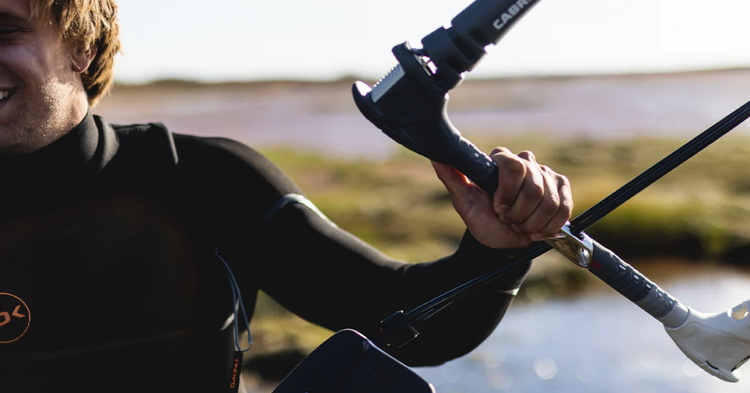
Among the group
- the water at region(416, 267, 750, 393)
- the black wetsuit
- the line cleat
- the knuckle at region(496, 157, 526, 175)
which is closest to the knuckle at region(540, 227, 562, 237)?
the knuckle at region(496, 157, 526, 175)

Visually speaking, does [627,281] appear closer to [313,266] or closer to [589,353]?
[313,266]

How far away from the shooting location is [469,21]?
4.34 feet

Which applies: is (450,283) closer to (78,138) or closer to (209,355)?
(209,355)

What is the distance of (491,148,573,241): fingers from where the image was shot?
1.52 m

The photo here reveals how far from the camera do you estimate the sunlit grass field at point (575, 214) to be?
1009cm

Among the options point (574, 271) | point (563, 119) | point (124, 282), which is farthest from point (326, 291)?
point (563, 119)

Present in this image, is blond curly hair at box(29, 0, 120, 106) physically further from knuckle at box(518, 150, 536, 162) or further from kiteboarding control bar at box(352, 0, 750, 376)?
knuckle at box(518, 150, 536, 162)

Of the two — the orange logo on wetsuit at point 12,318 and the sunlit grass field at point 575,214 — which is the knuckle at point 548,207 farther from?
the sunlit grass field at point 575,214

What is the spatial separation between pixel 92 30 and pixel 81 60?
0.10 meters

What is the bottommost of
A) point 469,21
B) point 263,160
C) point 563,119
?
point 563,119

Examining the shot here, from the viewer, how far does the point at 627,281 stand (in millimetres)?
1528

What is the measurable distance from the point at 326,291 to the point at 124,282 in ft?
2.02

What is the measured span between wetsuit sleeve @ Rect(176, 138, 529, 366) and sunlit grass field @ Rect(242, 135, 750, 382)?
475 cm

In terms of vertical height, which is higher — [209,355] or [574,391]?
[209,355]
